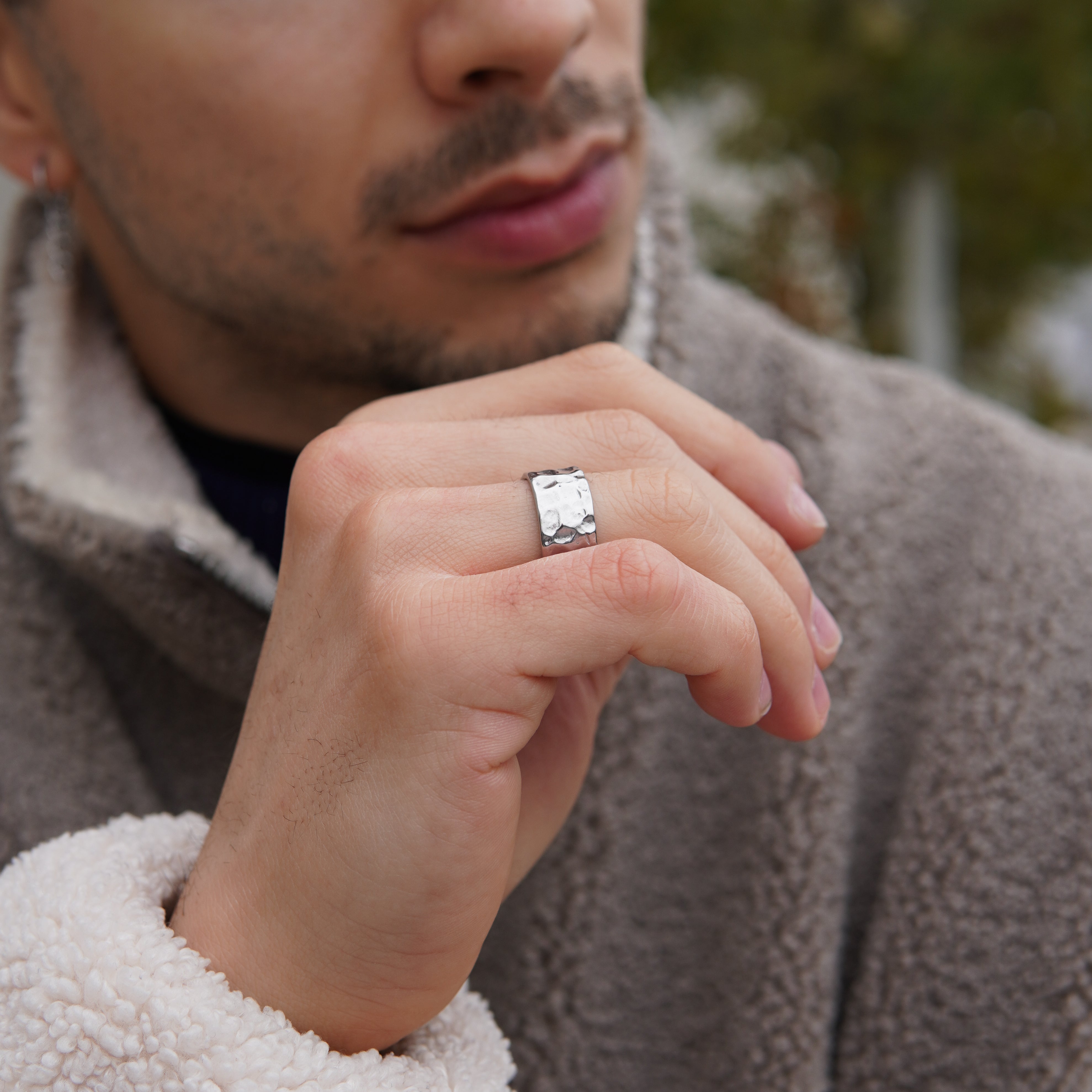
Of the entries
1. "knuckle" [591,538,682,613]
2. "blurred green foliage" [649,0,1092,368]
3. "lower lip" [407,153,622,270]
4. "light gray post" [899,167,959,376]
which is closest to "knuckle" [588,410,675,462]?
"knuckle" [591,538,682,613]

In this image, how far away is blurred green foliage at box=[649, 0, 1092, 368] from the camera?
8.18 feet

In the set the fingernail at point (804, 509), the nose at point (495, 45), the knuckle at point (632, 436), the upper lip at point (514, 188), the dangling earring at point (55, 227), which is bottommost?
the dangling earring at point (55, 227)

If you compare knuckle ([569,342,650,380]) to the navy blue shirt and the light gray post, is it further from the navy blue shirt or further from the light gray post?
the light gray post

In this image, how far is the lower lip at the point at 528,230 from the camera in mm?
978

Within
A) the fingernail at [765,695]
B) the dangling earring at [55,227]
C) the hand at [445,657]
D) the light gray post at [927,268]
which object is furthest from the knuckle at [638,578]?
the light gray post at [927,268]

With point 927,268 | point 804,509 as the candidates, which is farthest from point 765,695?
point 927,268

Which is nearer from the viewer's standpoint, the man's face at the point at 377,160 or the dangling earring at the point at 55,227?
the man's face at the point at 377,160

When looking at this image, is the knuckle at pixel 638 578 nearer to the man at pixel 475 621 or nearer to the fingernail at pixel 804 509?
the man at pixel 475 621

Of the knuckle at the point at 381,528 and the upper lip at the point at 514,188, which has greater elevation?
the upper lip at the point at 514,188

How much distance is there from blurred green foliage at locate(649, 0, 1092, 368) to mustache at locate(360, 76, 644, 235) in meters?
1.68

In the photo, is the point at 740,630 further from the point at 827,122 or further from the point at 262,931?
the point at 827,122

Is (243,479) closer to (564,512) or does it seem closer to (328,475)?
(328,475)

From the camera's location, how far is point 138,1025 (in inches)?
24.9

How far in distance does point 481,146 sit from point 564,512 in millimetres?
457
